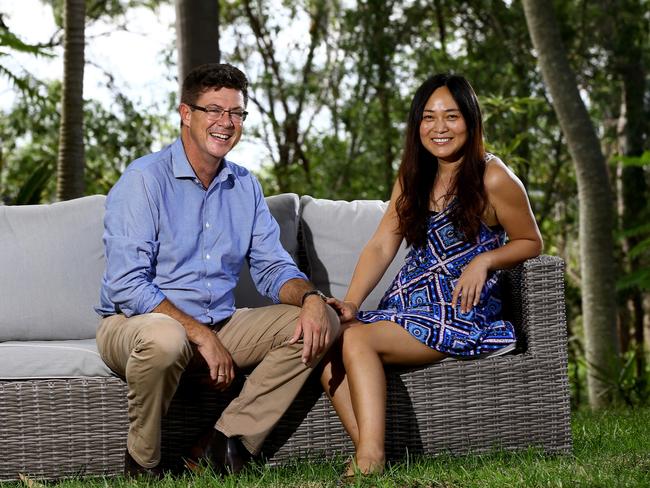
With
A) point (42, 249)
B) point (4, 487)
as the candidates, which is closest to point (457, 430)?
point (4, 487)

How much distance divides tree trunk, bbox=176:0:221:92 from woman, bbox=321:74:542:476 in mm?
2178

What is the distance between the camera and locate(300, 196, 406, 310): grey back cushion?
396 centimetres

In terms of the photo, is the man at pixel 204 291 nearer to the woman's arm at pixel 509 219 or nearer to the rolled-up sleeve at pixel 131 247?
the rolled-up sleeve at pixel 131 247

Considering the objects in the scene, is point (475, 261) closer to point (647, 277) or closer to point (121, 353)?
point (121, 353)

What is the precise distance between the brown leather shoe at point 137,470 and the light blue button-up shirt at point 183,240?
1.49ft

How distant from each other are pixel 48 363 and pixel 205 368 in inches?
20.5

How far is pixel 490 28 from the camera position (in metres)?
10.7

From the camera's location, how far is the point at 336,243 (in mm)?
3994

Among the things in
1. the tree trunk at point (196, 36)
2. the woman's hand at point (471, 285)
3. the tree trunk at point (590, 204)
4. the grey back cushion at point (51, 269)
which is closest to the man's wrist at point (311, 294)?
the woman's hand at point (471, 285)

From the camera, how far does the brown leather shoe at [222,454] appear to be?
9.86 ft

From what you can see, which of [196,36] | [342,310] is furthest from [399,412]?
[196,36]

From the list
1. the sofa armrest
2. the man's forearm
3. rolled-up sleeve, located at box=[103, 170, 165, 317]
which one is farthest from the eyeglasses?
the sofa armrest

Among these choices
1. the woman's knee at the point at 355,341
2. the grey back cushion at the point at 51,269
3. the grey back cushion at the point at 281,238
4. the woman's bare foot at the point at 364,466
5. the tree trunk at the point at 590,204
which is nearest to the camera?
the woman's bare foot at the point at 364,466

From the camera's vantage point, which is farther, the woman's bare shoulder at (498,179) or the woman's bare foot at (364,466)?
the woman's bare shoulder at (498,179)
